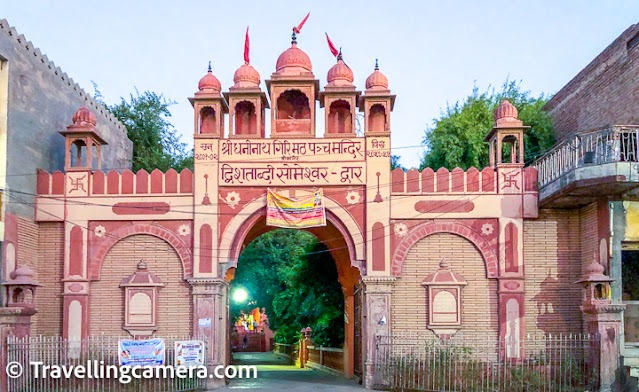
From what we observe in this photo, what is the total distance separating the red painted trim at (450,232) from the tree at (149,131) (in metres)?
14.1

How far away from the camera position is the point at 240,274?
35125 millimetres

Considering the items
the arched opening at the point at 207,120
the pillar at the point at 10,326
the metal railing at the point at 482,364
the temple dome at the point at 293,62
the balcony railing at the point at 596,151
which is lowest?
the metal railing at the point at 482,364

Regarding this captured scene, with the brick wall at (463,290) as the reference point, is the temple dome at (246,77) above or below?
above

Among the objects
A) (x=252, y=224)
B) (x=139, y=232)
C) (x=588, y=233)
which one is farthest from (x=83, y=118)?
(x=588, y=233)

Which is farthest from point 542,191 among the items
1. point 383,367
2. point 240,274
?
point 240,274

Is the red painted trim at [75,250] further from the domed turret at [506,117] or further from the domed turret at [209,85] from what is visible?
the domed turret at [506,117]

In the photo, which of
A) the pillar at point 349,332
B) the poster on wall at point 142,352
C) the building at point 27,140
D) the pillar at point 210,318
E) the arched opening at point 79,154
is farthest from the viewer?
the pillar at point 349,332

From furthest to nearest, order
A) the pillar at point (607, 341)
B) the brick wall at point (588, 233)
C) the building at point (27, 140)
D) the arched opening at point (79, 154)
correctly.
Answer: the arched opening at point (79, 154) < the brick wall at point (588, 233) < the building at point (27, 140) < the pillar at point (607, 341)

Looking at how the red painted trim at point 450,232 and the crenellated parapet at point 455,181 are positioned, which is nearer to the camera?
the red painted trim at point 450,232

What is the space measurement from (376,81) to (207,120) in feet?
14.6

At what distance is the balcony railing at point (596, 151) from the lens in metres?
17.5

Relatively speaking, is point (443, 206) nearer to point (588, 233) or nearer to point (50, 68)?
point (588, 233)

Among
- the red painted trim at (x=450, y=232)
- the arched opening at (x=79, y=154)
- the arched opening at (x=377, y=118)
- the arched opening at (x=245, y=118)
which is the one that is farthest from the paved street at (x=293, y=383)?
the arched opening at (x=79, y=154)

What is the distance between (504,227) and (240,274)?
57.4 ft
